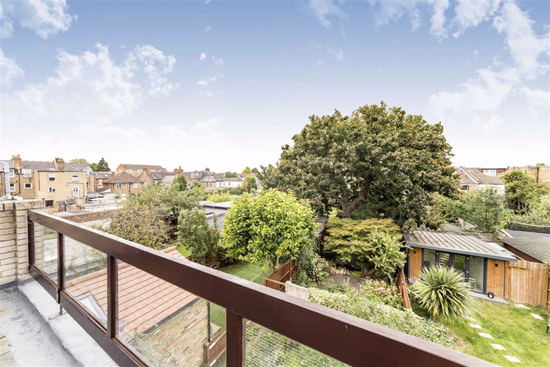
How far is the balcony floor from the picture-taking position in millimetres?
1589

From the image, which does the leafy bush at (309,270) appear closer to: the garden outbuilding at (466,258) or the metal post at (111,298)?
the garden outbuilding at (466,258)

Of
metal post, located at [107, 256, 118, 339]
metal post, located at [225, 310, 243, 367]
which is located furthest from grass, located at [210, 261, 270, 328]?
metal post, located at [225, 310, 243, 367]

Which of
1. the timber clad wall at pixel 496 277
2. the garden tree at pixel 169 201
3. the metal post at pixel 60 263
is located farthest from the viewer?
the garden tree at pixel 169 201

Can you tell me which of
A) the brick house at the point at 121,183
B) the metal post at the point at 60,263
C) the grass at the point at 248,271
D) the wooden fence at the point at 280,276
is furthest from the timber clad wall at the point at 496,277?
the brick house at the point at 121,183

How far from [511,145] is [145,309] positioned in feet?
75.3

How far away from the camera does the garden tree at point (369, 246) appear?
8.12 metres

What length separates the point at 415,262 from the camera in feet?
31.9

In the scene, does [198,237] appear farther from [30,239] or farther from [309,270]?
[30,239]

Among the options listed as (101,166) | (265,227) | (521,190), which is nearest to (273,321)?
(265,227)

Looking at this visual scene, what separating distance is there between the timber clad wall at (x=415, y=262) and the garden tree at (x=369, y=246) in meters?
1.10

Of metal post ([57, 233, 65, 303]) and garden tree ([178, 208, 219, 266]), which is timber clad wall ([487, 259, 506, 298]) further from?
metal post ([57, 233, 65, 303])

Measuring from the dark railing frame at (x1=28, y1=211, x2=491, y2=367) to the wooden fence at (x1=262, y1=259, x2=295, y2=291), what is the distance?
5435 mm

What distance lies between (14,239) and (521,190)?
2699 centimetres

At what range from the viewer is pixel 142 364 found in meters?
1.21
